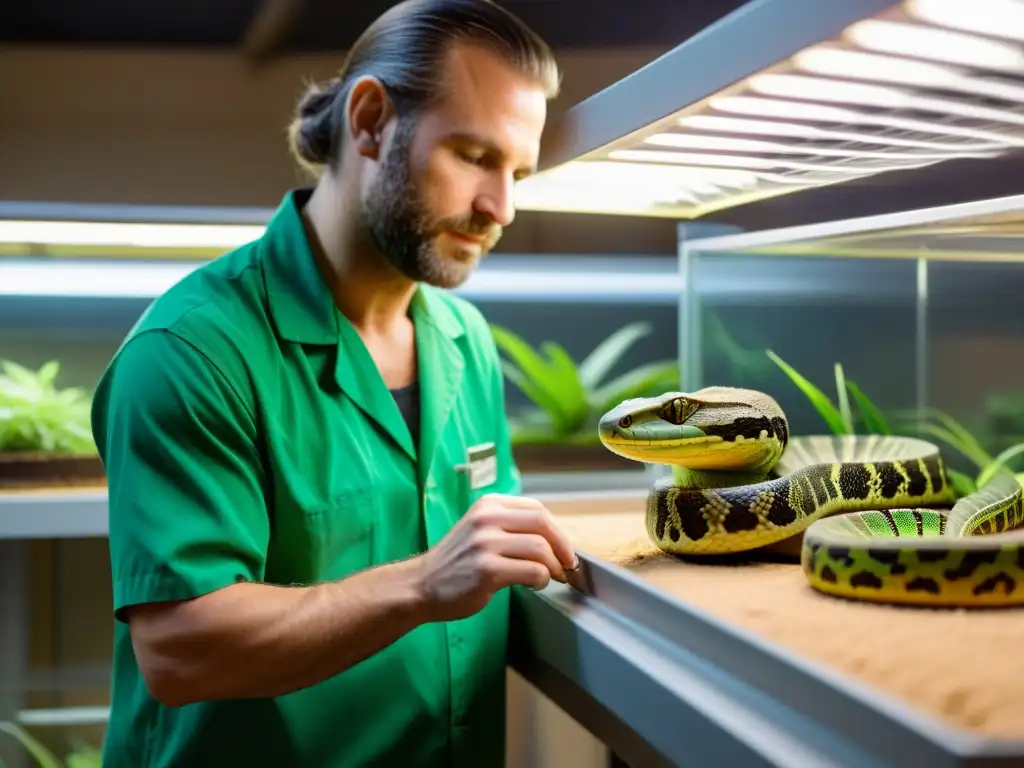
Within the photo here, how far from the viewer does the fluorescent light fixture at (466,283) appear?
2.40m

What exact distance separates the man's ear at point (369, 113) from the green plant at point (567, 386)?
1.26 meters

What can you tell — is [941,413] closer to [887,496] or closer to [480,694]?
[887,496]

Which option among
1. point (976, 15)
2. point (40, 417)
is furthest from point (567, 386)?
point (976, 15)

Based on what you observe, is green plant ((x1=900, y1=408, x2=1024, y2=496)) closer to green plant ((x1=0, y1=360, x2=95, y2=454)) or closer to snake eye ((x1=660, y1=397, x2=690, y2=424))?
snake eye ((x1=660, y1=397, x2=690, y2=424))

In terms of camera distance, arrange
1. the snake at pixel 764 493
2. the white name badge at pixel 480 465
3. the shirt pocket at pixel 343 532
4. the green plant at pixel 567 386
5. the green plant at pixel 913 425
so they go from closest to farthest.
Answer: the snake at pixel 764 493 < the shirt pocket at pixel 343 532 < the white name badge at pixel 480 465 < the green plant at pixel 913 425 < the green plant at pixel 567 386

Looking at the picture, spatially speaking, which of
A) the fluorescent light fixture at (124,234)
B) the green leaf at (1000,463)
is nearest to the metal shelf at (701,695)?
the green leaf at (1000,463)

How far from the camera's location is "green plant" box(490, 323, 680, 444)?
2.74m

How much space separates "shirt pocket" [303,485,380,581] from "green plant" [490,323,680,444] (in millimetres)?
1262

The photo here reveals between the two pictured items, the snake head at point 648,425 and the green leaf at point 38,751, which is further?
the green leaf at point 38,751

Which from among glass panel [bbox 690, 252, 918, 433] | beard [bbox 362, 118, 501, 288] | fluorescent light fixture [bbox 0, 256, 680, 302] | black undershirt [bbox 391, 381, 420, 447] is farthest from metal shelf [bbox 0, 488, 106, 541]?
glass panel [bbox 690, 252, 918, 433]

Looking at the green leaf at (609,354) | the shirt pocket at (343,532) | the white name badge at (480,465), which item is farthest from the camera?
the green leaf at (609,354)

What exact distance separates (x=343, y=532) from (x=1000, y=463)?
112 cm

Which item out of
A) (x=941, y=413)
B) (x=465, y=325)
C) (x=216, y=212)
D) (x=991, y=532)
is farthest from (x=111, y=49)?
(x=991, y=532)

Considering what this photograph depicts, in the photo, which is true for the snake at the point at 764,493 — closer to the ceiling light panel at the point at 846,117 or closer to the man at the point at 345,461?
the man at the point at 345,461
